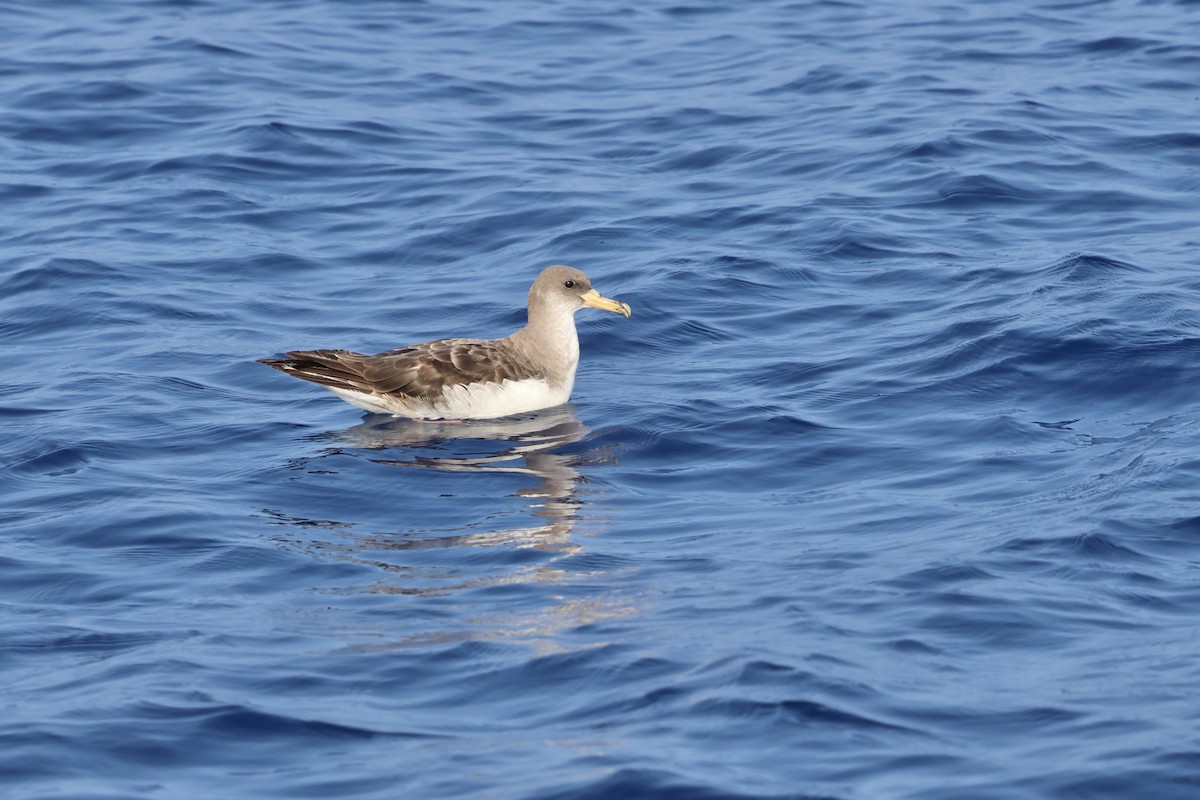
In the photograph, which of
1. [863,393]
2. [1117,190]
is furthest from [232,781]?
[1117,190]

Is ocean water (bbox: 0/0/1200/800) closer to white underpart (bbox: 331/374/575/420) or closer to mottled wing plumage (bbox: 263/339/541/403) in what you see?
white underpart (bbox: 331/374/575/420)

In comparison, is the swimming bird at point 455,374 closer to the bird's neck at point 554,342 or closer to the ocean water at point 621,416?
the bird's neck at point 554,342

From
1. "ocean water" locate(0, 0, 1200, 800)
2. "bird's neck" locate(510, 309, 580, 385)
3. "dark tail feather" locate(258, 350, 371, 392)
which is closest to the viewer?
"ocean water" locate(0, 0, 1200, 800)

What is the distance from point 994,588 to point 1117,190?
8.38 meters

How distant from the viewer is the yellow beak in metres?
12.7

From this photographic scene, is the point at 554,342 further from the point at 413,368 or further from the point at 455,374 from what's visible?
the point at 413,368

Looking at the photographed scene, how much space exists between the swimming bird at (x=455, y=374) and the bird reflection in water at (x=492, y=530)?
12 centimetres

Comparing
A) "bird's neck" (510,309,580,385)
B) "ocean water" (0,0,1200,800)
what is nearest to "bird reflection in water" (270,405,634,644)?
"ocean water" (0,0,1200,800)

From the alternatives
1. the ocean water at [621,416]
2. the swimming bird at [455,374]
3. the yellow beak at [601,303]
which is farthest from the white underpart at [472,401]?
the yellow beak at [601,303]

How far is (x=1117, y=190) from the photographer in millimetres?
16000

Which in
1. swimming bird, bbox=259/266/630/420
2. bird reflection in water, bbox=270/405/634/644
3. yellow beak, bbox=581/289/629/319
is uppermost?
yellow beak, bbox=581/289/629/319

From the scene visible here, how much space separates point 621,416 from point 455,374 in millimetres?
1152

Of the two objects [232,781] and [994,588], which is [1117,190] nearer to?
[994,588]

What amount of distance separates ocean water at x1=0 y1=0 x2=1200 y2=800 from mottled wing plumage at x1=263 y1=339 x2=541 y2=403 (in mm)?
314
